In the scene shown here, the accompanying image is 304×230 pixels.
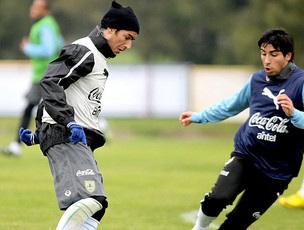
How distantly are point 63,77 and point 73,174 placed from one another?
718 millimetres

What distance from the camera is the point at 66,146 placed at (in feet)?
22.7

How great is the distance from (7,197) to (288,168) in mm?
4371

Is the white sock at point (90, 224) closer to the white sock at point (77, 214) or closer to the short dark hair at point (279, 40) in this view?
the white sock at point (77, 214)

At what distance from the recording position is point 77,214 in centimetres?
659

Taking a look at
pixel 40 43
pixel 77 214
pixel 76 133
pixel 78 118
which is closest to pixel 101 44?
pixel 78 118

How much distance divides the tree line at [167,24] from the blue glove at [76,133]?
104 feet

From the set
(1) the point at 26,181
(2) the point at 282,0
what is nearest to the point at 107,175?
(1) the point at 26,181

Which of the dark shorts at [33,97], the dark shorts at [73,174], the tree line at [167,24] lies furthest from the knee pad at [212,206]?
the tree line at [167,24]

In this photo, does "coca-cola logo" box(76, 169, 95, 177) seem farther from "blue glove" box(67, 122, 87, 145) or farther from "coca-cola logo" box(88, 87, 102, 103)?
"coca-cola logo" box(88, 87, 102, 103)

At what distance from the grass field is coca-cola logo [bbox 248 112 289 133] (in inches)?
75.2

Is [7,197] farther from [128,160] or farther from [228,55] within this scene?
[228,55]

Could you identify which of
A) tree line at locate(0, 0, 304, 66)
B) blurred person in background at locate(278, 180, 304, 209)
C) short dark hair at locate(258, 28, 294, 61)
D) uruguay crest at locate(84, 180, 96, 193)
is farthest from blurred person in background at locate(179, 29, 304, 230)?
tree line at locate(0, 0, 304, 66)

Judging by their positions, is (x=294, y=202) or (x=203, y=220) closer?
(x=203, y=220)

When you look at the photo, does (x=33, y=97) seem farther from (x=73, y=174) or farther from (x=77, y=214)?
(x=77, y=214)
